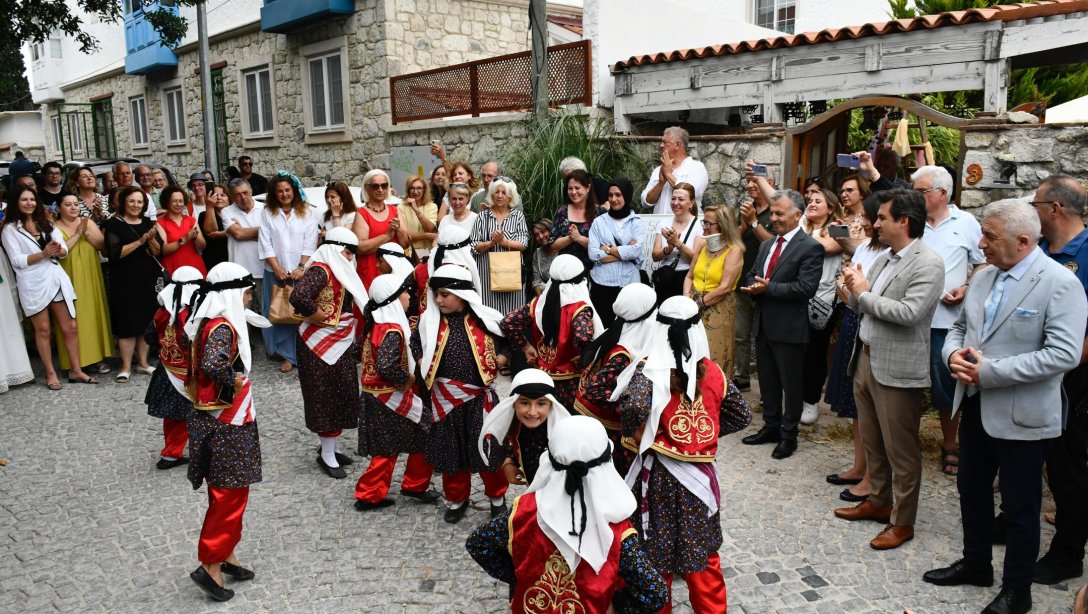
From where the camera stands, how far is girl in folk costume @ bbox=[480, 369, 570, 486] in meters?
3.50

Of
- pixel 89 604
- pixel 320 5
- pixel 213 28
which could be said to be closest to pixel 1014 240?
pixel 89 604

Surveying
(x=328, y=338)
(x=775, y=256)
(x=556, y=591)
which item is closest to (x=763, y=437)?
(x=775, y=256)

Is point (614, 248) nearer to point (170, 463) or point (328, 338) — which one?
point (328, 338)

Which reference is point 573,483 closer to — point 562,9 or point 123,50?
point 562,9

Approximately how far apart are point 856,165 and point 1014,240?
2.81 m

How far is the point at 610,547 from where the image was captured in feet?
8.54

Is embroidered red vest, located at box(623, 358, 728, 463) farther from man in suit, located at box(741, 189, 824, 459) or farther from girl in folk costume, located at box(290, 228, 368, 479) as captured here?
girl in folk costume, located at box(290, 228, 368, 479)

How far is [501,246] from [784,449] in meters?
2.99

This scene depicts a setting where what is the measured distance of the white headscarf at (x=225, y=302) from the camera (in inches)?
159

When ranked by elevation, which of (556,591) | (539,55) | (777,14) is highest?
(777,14)

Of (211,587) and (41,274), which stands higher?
(41,274)

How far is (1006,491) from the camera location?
356cm

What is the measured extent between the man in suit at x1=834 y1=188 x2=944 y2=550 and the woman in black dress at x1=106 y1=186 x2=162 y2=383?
21.9 ft

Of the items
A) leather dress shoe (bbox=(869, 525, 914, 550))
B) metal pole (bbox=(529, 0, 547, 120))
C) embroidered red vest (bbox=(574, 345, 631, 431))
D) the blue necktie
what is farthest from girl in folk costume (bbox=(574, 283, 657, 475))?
metal pole (bbox=(529, 0, 547, 120))
